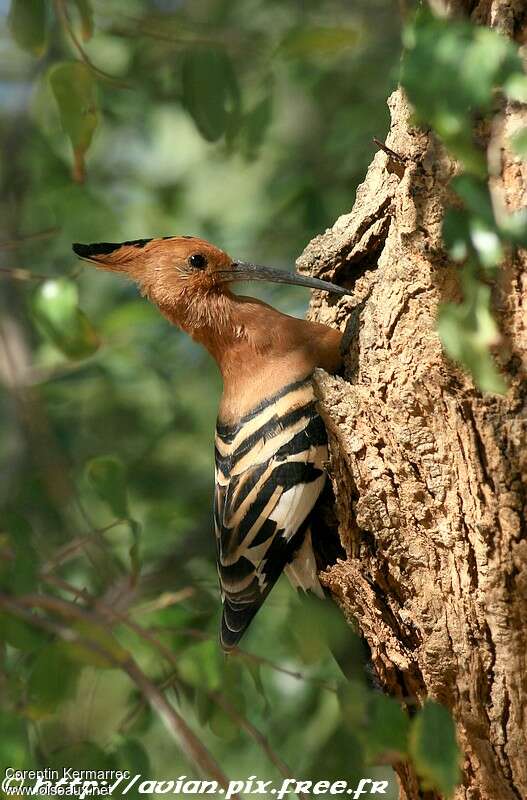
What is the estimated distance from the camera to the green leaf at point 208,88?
7.44 feet

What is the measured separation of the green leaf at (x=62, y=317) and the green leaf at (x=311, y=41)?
0.69 m

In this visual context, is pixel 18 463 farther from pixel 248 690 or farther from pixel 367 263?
pixel 367 263

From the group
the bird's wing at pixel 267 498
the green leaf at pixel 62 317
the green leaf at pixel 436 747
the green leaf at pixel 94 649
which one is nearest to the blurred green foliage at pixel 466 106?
the green leaf at pixel 436 747

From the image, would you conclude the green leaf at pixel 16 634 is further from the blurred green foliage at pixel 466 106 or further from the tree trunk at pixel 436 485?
the blurred green foliage at pixel 466 106

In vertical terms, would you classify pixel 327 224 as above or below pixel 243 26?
below

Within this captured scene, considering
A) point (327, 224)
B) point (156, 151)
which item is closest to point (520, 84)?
point (327, 224)

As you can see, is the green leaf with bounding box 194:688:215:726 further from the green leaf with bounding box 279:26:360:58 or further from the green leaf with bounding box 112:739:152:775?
the green leaf with bounding box 279:26:360:58

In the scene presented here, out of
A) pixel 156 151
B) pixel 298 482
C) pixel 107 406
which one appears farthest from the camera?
pixel 156 151

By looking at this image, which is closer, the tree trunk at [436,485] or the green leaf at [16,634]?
the tree trunk at [436,485]

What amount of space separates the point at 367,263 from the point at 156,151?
330 cm

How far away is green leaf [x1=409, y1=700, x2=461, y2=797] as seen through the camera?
1461mm

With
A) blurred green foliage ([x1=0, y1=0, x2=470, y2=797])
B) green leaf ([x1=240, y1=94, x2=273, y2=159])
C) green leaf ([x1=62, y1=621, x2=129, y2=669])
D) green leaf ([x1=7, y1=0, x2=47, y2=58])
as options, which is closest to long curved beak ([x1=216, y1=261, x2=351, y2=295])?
blurred green foliage ([x1=0, y1=0, x2=470, y2=797])

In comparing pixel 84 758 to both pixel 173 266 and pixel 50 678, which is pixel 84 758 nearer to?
pixel 50 678

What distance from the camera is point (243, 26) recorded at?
4559 millimetres
